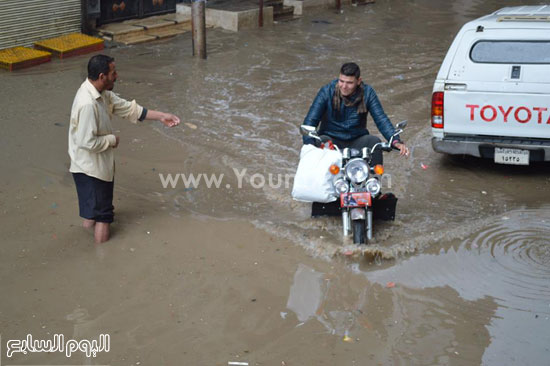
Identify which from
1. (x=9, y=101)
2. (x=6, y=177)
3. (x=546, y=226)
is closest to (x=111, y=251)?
A: (x=6, y=177)

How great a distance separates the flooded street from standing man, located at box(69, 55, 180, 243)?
38 cm

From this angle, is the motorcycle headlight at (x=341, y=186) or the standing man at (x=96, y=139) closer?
the standing man at (x=96, y=139)

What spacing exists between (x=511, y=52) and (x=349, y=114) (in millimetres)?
2545

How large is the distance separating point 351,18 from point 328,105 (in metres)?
12.8

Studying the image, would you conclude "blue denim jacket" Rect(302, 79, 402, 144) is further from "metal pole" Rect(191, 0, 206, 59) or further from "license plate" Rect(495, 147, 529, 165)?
"metal pole" Rect(191, 0, 206, 59)

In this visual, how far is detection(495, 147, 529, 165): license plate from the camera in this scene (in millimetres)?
7875

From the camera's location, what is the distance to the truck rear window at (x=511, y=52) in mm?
7844

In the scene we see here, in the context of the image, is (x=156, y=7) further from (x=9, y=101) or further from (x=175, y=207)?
(x=175, y=207)

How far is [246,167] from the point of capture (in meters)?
8.57

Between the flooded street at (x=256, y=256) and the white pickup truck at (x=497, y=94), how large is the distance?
48cm

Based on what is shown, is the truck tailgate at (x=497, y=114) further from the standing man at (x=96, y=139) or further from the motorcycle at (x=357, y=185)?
the standing man at (x=96, y=139)

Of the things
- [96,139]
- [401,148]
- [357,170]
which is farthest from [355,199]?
[96,139]

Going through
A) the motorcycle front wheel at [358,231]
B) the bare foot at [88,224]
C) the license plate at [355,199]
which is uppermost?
the license plate at [355,199]

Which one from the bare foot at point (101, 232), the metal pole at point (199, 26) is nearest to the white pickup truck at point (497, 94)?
the bare foot at point (101, 232)
